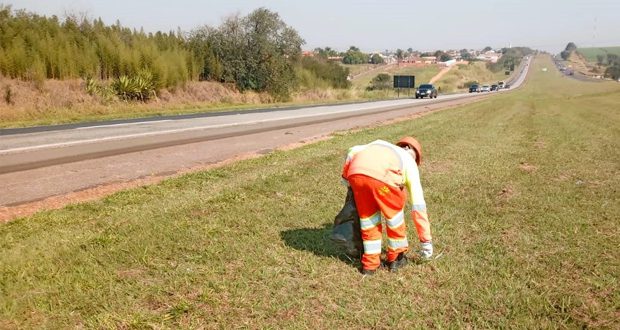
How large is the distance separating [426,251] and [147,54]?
25.4 m

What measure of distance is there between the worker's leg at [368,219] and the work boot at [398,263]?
0.39ft

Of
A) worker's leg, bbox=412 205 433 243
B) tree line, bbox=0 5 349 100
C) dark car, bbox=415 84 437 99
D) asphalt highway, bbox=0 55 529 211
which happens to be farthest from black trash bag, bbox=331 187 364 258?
dark car, bbox=415 84 437 99

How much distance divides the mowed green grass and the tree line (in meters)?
18.2

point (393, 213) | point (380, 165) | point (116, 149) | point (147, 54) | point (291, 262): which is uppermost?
point (147, 54)

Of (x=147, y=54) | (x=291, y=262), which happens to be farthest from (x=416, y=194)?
(x=147, y=54)

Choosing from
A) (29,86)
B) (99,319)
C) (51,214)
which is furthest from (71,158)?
(29,86)

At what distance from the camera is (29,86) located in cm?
2025

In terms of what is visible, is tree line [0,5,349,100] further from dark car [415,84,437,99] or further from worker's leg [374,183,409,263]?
worker's leg [374,183,409,263]

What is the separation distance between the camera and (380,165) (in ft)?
12.6

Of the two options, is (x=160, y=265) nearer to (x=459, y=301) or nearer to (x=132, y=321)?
(x=132, y=321)

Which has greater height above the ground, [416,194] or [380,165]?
[380,165]

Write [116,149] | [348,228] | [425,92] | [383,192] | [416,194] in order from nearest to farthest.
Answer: [383,192]
[416,194]
[348,228]
[116,149]
[425,92]

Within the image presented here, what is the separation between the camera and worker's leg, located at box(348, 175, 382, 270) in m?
3.88

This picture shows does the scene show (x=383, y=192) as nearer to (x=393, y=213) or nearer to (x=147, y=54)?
(x=393, y=213)
